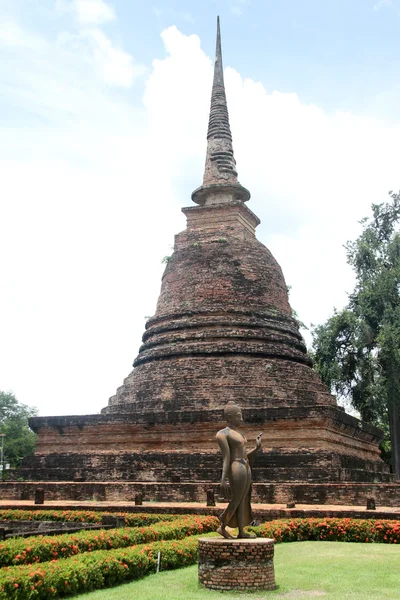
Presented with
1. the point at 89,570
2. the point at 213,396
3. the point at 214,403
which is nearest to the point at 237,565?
the point at 89,570

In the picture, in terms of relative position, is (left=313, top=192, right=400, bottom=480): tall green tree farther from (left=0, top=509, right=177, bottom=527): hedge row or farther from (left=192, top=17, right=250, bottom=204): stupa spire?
(left=0, top=509, right=177, bottom=527): hedge row

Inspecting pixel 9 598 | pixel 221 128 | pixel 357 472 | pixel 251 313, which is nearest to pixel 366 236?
pixel 221 128

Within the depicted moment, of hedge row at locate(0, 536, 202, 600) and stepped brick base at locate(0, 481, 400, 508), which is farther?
stepped brick base at locate(0, 481, 400, 508)

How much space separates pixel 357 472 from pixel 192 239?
983cm

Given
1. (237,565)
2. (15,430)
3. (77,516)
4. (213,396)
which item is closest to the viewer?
(237,565)

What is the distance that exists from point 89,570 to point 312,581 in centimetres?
249

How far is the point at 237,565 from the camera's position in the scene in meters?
7.40

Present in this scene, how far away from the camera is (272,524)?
11.1m

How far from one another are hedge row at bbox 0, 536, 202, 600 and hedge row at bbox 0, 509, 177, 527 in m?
2.55

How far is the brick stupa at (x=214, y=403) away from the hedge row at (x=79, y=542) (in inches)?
227

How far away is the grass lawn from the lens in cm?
692

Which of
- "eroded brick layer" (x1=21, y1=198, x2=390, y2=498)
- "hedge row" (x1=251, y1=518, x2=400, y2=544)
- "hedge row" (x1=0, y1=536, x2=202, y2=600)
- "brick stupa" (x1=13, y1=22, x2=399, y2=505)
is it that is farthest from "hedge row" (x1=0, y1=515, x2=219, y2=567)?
"eroded brick layer" (x1=21, y1=198, x2=390, y2=498)

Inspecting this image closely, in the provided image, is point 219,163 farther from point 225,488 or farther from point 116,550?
point 116,550

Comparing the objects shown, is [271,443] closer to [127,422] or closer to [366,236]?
[127,422]
